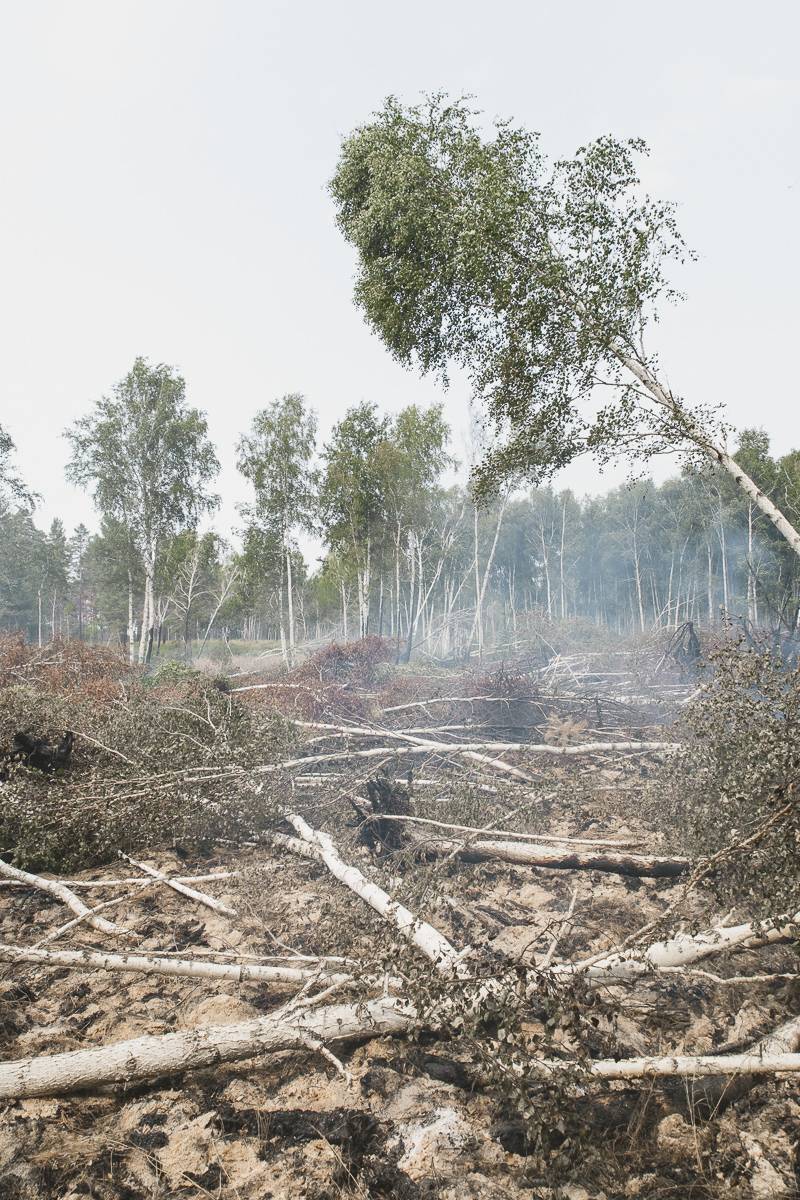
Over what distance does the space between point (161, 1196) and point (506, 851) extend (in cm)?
377

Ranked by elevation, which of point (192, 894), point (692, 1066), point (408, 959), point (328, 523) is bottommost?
point (192, 894)

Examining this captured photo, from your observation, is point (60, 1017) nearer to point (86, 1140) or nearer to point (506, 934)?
point (86, 1140)

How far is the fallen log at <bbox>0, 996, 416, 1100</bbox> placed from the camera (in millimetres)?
2611

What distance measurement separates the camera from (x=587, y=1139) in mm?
2160

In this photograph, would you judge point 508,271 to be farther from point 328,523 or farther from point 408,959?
point 328,523

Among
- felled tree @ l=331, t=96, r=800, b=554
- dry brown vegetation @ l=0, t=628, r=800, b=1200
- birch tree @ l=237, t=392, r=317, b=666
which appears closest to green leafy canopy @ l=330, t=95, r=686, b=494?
felled tree @ l=331, t=96, r=800, b=554

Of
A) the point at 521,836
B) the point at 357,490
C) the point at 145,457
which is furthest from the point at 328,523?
the point at 521,836

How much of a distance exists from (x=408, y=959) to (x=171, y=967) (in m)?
1.53

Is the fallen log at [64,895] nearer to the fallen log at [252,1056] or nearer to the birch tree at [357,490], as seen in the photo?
the fallen log at [252,1056]

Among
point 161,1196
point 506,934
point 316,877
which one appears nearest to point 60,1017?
point 161,1196

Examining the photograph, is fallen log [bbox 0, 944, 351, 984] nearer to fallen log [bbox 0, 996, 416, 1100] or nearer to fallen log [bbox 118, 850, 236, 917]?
fallen log [bbox 0, 996, 416, 1100]

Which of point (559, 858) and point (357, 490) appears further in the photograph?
point (357, 490)

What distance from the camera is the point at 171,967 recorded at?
330 cm

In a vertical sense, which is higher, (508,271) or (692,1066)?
(508,271)
